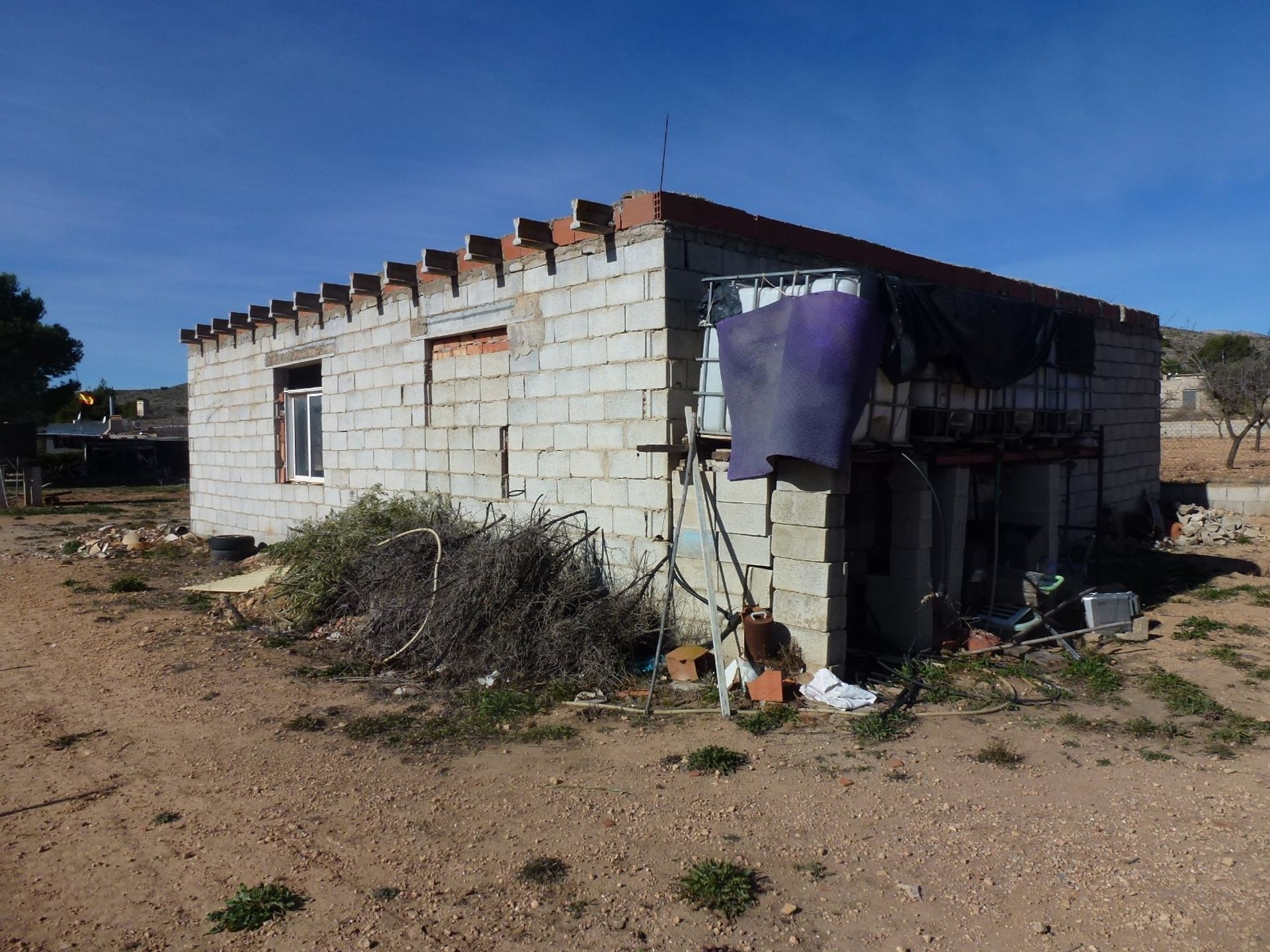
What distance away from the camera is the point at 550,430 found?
866cm

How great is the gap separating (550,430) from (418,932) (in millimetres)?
5724

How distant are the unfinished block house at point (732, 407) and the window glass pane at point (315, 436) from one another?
4.06 ft

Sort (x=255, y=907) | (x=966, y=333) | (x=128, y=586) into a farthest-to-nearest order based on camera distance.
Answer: (x=128, y=586) < (x=966, y=333) < (x=255, y=907)

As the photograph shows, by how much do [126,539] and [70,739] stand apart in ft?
35.2

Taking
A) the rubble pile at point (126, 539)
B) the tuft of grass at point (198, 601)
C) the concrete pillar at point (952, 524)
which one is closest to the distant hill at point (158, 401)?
the rubble pile at point (126, 539)

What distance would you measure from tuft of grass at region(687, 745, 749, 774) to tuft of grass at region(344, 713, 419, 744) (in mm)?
1899

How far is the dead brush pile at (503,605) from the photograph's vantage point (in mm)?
6793

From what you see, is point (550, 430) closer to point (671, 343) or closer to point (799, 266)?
point (671, 343)

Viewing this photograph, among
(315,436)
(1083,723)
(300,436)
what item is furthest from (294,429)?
(1083,723)

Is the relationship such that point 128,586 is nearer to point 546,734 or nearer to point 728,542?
point 546,734

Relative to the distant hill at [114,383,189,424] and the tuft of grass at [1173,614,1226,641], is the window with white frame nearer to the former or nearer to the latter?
the tuft of grass at [1173,614,1226,641]

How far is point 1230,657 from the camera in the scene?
7.17 meters

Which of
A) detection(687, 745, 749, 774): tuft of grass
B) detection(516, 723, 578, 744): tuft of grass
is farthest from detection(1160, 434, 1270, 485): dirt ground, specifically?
detection(516, 723, 578, 744): tuft of grass

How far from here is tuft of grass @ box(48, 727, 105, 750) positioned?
18.1 feet
